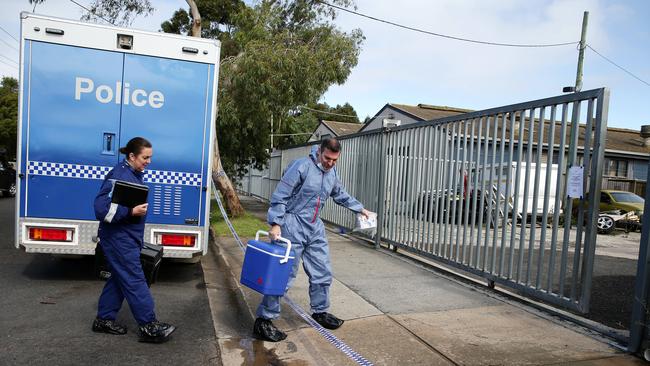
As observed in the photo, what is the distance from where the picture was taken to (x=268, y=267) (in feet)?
12.7

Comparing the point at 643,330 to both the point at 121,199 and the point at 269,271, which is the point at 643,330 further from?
the point at 121,199

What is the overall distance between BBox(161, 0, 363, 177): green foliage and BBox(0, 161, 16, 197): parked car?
8.20 meters

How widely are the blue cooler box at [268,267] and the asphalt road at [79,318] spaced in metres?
0.72

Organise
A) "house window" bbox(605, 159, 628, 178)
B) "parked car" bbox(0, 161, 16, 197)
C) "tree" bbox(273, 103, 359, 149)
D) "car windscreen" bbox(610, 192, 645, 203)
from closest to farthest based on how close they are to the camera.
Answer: "car windscreen" bbox(610, 192, 645, 203)
"parked car" bbox(0, 161, 16, 197)
"house window" bbox(605, 159, 628, 178)
"tree" bbox(273, 103, 359, 149)

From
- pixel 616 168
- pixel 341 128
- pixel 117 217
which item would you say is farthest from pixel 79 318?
pixel 341 128

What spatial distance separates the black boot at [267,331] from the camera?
165 inches

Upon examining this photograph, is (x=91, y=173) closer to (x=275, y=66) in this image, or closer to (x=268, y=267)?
(x=268, y=267)

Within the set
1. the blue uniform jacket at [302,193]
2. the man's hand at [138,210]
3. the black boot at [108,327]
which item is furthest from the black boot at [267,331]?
the man's hand at [138,210]

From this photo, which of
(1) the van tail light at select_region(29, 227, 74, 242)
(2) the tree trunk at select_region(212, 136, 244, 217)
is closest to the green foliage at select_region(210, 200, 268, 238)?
(2) the tree trunk at select_region(212, 136, 244, 217)

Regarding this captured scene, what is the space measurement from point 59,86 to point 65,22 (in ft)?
2.39

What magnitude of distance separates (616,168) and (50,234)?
27.4 m

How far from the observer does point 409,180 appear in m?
7.99

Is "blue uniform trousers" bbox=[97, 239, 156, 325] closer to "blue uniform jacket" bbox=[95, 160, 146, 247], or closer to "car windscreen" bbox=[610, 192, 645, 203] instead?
"blue uniform jacket" bbox=[95, 160, 146, 247]

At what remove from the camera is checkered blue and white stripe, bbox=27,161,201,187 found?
217 inches
